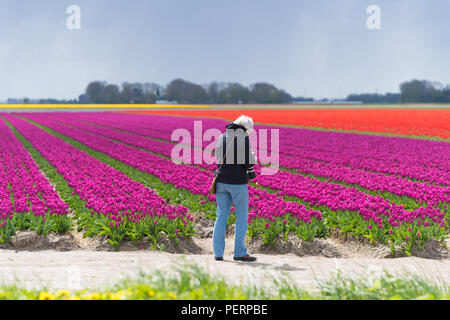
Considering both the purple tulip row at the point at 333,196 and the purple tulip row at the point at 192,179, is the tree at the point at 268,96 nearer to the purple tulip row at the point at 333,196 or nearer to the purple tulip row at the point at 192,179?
the purple tulip row at the point at 192,179

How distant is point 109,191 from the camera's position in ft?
40.6

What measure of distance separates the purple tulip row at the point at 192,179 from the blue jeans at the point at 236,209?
1.85 metres

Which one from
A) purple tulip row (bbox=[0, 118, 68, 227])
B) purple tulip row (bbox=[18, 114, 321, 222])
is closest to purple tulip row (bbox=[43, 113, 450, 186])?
purple tulip row (bbox=[18, 114, 321, 222])

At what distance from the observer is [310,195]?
11406mm

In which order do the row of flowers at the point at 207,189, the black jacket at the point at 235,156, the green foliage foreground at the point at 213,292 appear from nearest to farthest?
the green foliage foreground at the point at 213,292 < the black jacket at the point at 235,156 < the row of flowers at the point at 207,189

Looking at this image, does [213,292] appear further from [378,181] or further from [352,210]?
[378,181]

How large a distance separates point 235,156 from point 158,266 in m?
1.90

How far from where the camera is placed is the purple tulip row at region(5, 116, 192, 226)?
32.4 ft

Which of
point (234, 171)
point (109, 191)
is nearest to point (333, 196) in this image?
point (234, 171)

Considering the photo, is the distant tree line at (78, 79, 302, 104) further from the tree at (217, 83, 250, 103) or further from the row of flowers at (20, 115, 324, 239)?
the row of flowers at (20, 115, 324, 239)

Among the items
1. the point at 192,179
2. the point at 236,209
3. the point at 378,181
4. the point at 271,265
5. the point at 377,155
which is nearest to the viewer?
the point at 271,265

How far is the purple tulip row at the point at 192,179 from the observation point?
9.80m

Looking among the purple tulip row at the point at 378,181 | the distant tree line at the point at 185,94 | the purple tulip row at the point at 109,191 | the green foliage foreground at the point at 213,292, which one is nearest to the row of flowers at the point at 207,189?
the purple tulip row at the point at 109,191
